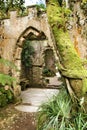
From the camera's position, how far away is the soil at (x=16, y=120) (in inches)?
255

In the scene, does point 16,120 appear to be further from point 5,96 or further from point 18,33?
point 18,33

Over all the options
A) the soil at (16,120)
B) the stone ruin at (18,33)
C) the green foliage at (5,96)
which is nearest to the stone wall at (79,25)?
the soil at (16,120)

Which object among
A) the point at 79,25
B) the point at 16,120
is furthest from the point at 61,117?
the point at 16,120

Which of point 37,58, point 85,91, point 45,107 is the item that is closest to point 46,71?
point 37,58

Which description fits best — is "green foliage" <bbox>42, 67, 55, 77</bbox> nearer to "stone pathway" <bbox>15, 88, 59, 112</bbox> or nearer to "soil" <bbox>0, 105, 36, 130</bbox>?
"stone pathway" <bbox>15, 88, 59, 112</bbox>

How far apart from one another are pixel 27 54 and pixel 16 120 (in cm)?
573

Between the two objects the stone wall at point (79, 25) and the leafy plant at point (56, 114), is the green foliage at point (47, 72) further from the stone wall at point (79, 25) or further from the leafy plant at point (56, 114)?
the stone wall at point (79, 25)

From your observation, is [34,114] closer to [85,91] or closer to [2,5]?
[85,91]

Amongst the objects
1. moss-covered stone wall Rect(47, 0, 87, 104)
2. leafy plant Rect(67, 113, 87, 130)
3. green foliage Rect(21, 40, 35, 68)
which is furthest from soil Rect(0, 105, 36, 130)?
green foliage Rect(21, 40, 35, 68)

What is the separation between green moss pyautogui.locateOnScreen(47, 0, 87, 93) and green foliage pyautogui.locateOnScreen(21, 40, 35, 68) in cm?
839

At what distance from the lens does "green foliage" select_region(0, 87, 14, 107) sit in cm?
821

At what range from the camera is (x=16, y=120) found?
6961mm

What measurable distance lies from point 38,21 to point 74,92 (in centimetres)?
468

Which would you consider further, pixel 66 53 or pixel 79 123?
pixel 66 53
